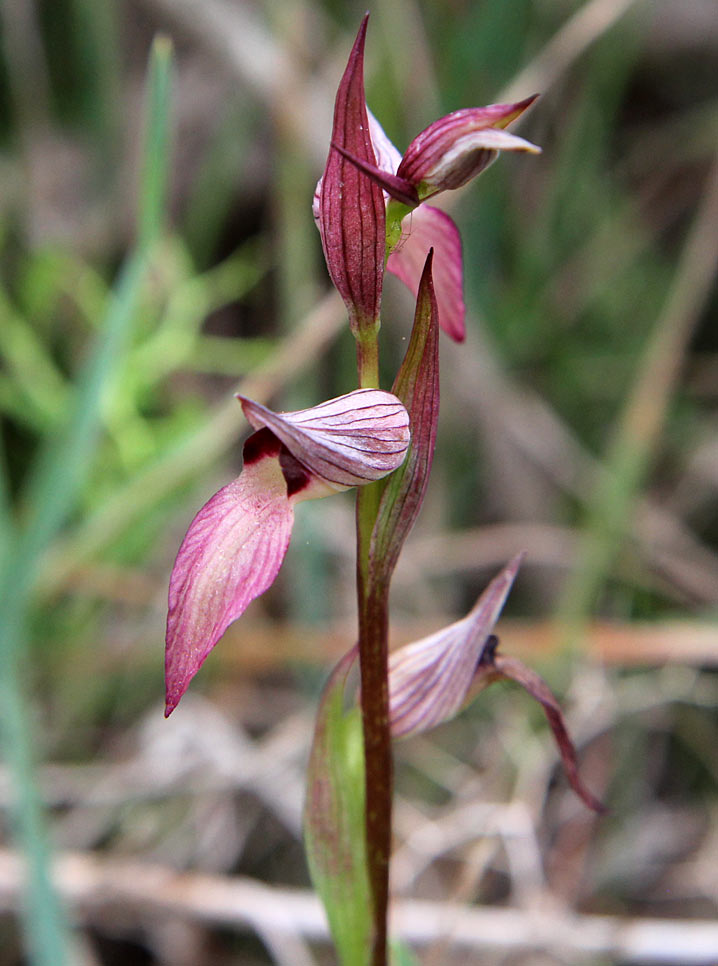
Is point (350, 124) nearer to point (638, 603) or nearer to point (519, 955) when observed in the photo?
point (519, 955)

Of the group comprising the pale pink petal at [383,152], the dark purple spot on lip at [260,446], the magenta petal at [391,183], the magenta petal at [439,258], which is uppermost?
the pale pink petal at [383,152]

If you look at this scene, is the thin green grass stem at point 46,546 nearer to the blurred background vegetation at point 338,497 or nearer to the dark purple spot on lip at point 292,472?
the blurred background vegetation at point 338,497

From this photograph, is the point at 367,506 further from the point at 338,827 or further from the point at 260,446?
the point at 338,827

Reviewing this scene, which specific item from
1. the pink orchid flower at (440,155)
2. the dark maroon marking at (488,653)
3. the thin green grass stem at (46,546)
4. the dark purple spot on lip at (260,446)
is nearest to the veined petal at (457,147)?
the pink orchid flower at (440,155)

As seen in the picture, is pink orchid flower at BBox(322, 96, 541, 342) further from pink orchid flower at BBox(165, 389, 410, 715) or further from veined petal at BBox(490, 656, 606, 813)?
veined petal at BBox(490, 656, 606, 813)

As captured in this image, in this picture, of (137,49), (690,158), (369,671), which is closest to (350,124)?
(369,671)

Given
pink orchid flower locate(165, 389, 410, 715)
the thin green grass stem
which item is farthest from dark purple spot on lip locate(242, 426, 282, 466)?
the thin green grass stem
